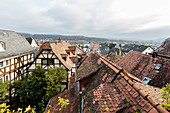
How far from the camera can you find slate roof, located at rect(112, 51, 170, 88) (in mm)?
9052

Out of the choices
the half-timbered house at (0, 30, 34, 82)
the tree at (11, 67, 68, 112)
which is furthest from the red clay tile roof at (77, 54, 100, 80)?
the half-timbered house at (0, 30, 34, 82)

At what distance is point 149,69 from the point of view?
11.0 meters

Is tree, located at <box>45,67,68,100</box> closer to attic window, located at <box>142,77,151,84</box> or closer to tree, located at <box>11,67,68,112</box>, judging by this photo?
tree, located at <box>11,67,68,112</box>

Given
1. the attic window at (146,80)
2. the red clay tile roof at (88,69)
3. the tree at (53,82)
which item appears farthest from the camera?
the tree at (53,82)

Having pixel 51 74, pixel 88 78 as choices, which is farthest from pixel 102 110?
pixel 51 74

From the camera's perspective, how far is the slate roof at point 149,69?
9.05 meters

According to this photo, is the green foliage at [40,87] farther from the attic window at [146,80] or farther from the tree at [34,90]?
the attic window at [146,80]

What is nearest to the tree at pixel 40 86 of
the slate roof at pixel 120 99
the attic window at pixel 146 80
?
the slate roof at pixel 120 99

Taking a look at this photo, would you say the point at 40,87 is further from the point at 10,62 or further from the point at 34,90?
the point at 10,62

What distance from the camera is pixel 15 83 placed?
49.4 feet

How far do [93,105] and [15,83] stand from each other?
1531 centimetres

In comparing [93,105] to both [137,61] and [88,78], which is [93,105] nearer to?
[88,78]

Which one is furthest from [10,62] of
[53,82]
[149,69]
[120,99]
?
[149,69]

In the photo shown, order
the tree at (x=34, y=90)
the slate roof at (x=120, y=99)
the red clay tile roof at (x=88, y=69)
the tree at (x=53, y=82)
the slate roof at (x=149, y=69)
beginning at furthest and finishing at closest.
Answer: the tree at (x=34, y=90), the tree at (x=53, y=82), the slate roof at (x=149, y=69), the red clay tile roof at (x=88, y=69), the slate roof at (x=120, y=99)
